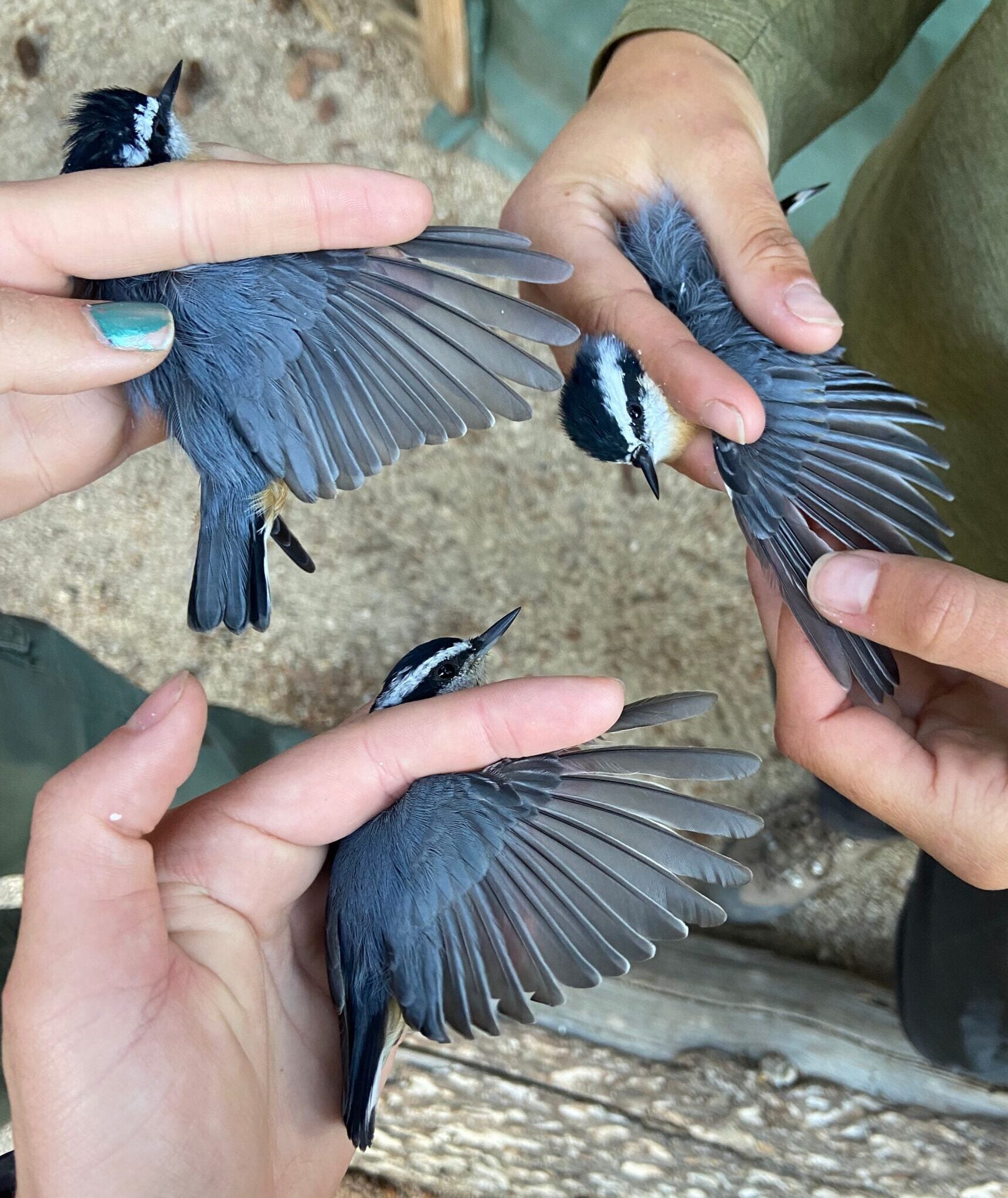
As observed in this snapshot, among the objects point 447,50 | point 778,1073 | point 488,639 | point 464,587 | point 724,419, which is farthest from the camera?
point 447,50

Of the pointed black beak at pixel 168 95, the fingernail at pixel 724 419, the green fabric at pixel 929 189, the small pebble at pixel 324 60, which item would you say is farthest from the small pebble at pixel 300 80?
the fingernail at pixel 724 419

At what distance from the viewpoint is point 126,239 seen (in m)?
1.18

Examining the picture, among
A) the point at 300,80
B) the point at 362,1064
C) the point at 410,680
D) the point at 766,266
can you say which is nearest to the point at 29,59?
the point at 300,80

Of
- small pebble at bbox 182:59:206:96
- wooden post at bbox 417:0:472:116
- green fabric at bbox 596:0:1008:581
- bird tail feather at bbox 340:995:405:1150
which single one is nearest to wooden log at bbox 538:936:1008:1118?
bird tail feather at bbox 340:995:405:1150

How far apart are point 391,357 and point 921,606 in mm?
722

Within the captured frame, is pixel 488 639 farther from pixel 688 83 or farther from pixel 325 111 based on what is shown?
pixel 325 111

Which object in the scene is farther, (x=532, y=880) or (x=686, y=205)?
(x=686, y=205)

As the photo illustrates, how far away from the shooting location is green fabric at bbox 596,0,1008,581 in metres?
1.31

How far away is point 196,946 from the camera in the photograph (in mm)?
1120

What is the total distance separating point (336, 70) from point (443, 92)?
361 millimetres

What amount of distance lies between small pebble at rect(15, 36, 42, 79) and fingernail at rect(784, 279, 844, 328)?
282cm

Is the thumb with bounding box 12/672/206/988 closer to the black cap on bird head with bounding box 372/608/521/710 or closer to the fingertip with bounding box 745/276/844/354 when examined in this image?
the black cap on bird head with bounding box 372/608/521/710

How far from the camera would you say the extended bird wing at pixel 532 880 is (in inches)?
47.4

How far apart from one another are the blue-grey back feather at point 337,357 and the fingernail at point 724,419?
20cm
